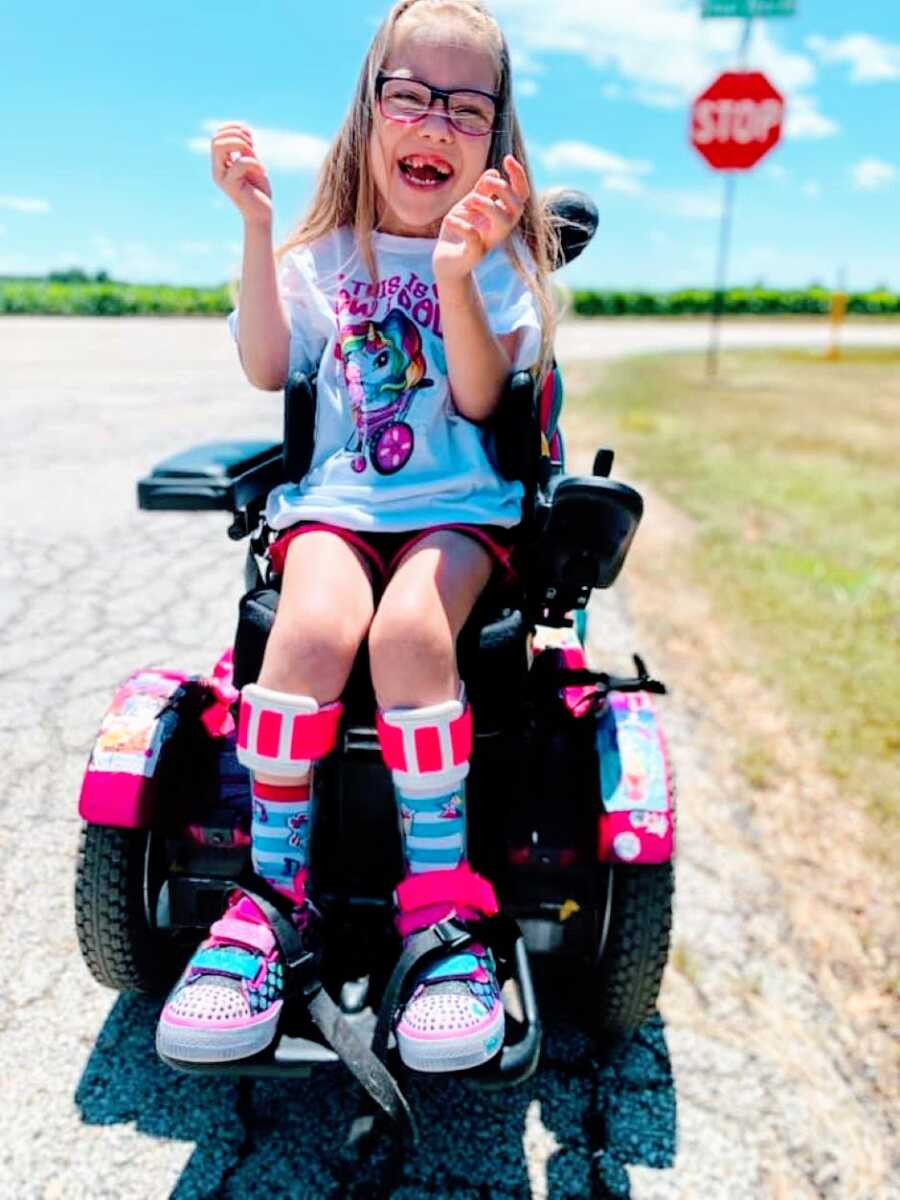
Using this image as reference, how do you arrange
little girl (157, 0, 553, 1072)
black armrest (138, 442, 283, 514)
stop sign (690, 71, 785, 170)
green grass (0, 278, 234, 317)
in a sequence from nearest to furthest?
little girl (157, 0, 553, 1072), black armrest (138, 442, 283, 514), stop sign (690, 71, 785, 170), green grass (0, 278, 234, 317)

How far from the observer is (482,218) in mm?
1705

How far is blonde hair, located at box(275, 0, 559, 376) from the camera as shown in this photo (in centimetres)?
188

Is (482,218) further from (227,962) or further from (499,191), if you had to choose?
(227,962)

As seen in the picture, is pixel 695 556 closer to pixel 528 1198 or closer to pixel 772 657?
pixel 772 657

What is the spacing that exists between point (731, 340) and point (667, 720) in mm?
23198

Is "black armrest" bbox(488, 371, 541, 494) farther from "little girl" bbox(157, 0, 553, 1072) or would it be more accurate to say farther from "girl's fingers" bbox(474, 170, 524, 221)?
"girl's fingers" bbox(474, 170, 524, 221)

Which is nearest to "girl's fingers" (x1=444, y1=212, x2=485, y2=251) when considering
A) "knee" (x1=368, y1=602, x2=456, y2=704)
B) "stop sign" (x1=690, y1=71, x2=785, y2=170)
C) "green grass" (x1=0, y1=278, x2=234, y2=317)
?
"knee" (x1=368, y1=602, x2=456, y2=704)

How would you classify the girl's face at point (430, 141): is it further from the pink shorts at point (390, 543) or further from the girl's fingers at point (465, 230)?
the pink shorts at point (390, 543)

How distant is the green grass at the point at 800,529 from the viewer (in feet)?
11.9

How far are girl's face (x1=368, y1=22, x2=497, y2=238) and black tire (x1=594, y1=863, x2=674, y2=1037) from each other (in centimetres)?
127

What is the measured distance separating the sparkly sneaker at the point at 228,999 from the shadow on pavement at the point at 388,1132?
0.21m

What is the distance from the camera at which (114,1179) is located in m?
1.68

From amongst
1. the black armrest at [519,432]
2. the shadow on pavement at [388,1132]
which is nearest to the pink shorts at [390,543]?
the black armrest at [519,432]

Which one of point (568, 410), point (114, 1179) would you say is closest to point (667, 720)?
point (114, 1179)
